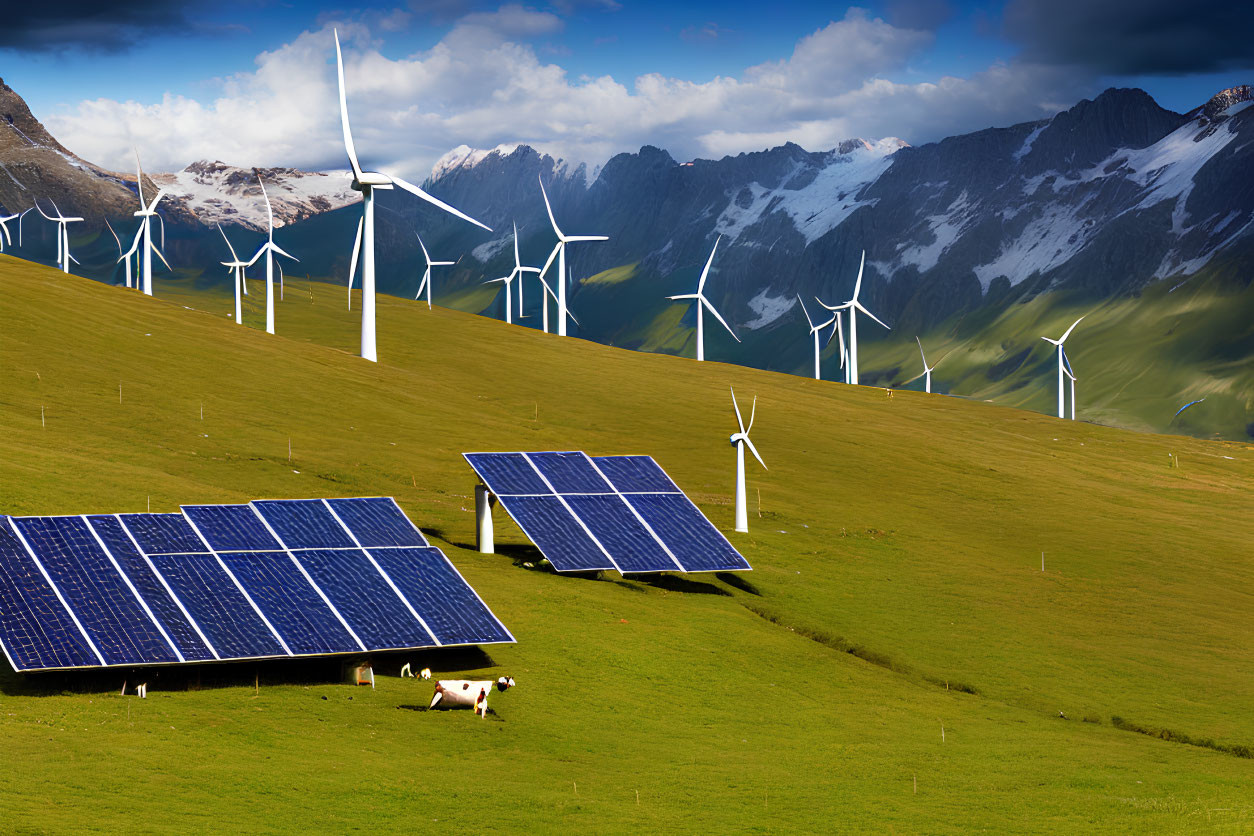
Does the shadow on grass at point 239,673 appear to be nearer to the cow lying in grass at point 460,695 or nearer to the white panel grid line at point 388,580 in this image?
the white panel grid line at point 388,580

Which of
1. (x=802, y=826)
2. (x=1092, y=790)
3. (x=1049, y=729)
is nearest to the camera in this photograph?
(x=802, y=826)

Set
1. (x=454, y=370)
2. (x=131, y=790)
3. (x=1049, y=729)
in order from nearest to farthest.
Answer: (x=131, y=790)
(x=1049, y=729)
(x=454, y=370)

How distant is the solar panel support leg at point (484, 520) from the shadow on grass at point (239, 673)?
15938mm

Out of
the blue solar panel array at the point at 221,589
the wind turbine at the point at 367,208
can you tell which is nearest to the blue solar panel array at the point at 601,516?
the blue solar panel array at the point at 221,589

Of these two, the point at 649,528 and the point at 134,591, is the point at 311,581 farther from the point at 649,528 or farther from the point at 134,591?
the point at 649,528

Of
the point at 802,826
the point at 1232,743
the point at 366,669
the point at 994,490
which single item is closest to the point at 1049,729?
the point at 1232,743

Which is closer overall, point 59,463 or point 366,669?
point 366,669

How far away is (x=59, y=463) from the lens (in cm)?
6175

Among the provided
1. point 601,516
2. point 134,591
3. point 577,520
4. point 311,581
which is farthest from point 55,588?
point 601,516

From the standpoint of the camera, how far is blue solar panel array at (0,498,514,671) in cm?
3441

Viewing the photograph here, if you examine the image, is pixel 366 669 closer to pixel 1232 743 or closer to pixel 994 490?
pixel 1232 743

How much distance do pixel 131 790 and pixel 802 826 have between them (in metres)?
15.3

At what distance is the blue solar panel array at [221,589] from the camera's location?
1355 inches

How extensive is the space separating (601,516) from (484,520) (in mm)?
5704
